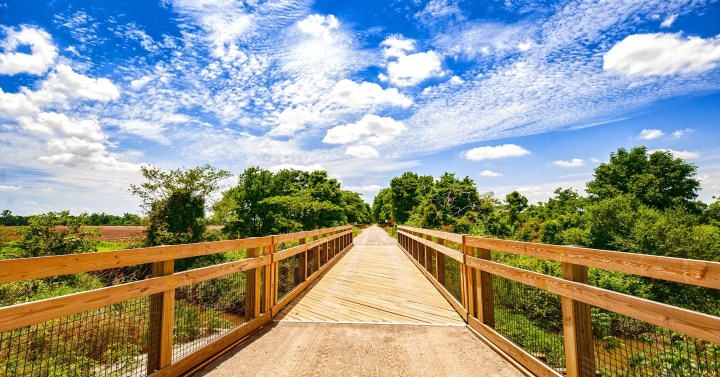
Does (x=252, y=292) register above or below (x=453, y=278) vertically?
above

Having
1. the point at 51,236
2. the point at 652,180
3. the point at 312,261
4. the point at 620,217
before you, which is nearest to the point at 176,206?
the point at 51,236

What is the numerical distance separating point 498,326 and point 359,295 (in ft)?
9.10

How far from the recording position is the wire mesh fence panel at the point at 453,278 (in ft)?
17.4

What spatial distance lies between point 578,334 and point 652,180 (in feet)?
130

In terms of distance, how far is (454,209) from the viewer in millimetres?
32938

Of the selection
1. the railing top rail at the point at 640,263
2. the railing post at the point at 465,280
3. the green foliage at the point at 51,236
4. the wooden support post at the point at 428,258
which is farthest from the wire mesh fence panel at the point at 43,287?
the railing top rail at the point at 640,263

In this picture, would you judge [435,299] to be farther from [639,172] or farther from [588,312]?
[639,172]

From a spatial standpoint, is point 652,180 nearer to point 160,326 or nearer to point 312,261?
point 312,261

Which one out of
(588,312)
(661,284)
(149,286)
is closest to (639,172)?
(661,284)

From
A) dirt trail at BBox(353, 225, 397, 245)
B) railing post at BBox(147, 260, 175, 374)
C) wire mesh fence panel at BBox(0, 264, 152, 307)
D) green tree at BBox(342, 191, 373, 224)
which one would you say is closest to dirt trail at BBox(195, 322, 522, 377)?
railing post at BBox(147, 260, 175, 374)

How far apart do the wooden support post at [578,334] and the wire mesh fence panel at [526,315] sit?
1.21m

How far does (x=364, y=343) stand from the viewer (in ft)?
12.3

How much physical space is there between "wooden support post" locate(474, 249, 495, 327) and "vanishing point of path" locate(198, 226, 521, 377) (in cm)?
28

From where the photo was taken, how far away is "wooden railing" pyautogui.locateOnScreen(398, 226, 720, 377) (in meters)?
1.69
